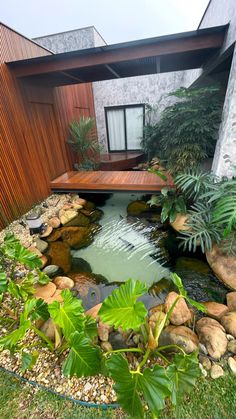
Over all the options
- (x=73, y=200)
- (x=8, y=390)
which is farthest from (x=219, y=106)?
(x=8, y=390)

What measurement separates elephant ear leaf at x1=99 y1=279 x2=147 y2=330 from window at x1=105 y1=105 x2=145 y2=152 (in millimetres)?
6412

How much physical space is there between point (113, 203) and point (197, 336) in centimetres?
324

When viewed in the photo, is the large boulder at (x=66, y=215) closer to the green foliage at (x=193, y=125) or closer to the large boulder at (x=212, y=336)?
the green foliage at (x=193, y=125)

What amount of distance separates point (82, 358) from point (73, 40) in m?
7.61

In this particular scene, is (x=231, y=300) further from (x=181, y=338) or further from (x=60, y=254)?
(x=60, y=254)

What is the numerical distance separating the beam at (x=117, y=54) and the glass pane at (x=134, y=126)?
3914 millimetres

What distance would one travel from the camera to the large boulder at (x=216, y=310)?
185 cm

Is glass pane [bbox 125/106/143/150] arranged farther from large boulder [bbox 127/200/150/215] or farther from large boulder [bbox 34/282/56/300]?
large boulder [bbox 34/282/56/300]

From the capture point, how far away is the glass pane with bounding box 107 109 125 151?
6.98 m

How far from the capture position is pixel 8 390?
4.63 feet

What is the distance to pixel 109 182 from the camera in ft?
14.2

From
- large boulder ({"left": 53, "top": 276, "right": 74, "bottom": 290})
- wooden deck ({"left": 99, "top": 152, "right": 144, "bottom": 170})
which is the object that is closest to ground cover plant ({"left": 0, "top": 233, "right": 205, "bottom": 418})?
large boulder ({"left": 53, "top": 276, "right": 74, "bottom": 290})

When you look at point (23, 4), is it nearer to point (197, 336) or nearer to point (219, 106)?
point (219, 106)

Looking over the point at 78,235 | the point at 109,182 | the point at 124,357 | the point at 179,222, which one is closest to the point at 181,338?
the point at 124,357
